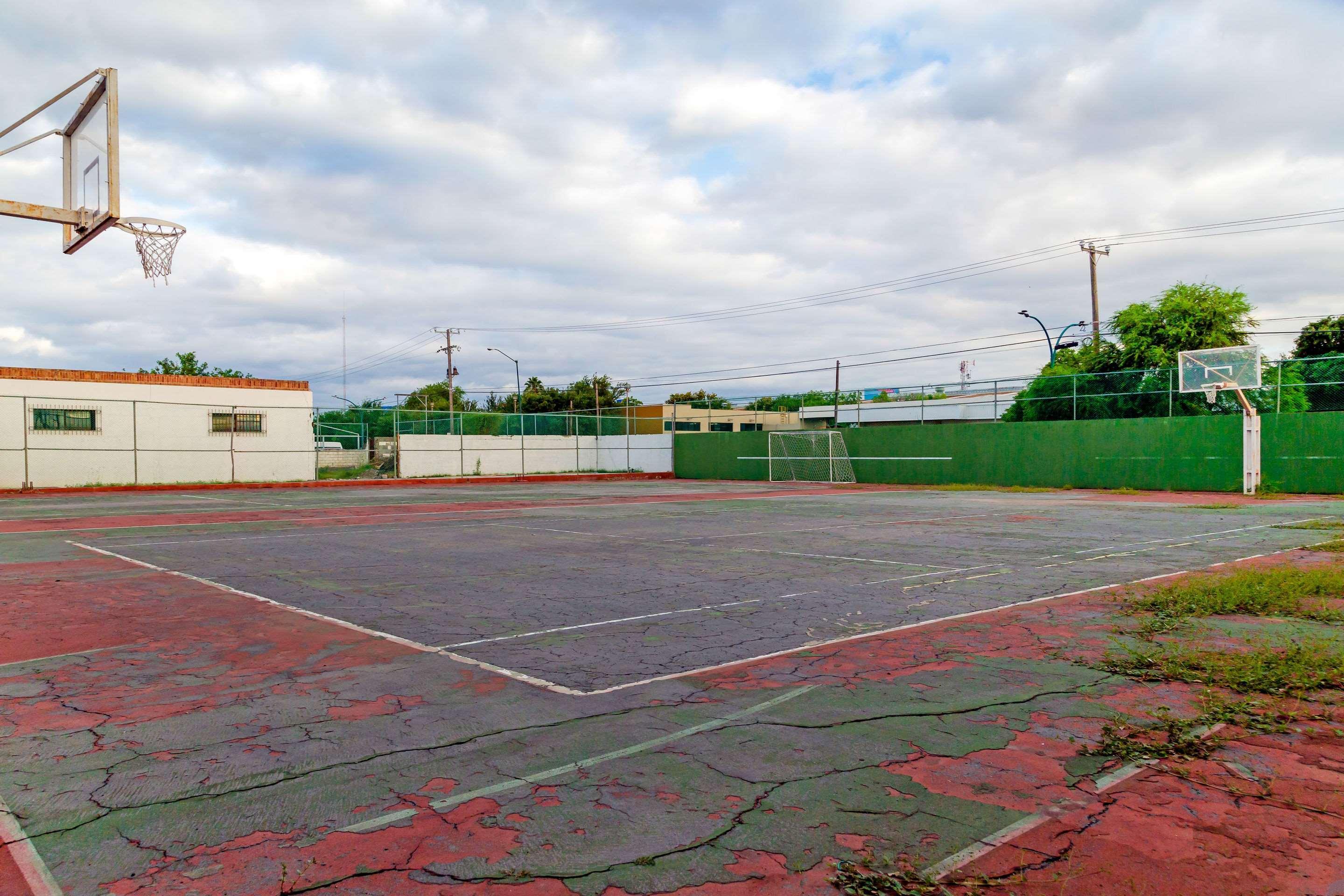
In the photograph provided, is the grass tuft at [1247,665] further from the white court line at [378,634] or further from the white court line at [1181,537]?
the white court line at [1181,537]

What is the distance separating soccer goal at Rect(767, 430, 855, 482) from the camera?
37.8 meters

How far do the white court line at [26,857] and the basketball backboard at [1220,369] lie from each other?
28674 millimetres

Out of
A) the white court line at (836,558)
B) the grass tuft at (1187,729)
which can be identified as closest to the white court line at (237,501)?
the white court line at (836,558)

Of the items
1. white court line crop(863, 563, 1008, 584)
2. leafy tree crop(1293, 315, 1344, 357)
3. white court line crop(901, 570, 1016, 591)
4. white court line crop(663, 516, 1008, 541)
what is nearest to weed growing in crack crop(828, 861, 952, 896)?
white court line crop(901, 570, 1016, 591)

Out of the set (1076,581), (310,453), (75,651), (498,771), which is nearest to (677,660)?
(498,771)

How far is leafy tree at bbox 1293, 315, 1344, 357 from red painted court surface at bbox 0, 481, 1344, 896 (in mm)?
49295

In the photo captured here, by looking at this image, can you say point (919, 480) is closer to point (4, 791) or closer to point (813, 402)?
point (813, 402)

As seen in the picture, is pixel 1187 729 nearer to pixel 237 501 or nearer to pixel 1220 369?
pixel 237 501

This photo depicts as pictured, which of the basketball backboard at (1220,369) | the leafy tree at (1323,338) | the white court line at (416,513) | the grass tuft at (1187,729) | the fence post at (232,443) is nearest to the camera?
the grass tuft at (1187,729)

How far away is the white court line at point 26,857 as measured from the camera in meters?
2.66

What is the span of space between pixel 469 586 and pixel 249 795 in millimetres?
5226

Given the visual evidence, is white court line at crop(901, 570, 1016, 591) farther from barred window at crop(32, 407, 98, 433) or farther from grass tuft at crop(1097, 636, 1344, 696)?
barred window at crop(32, 407, 98, 433)

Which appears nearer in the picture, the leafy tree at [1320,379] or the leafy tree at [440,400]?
the leafy tree at [1320,379]

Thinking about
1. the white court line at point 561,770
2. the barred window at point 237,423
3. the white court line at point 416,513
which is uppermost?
the barred window at point 237,423
